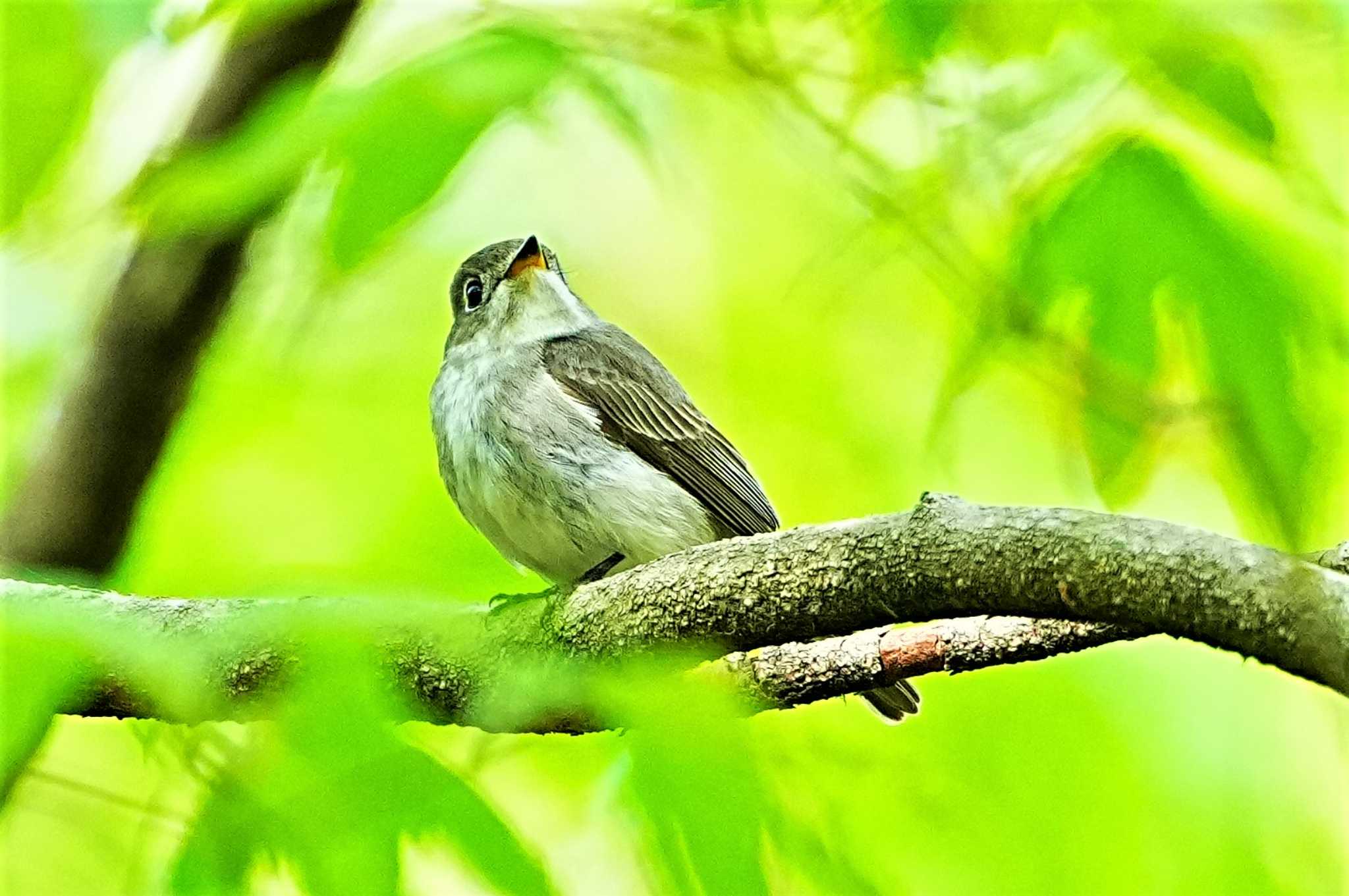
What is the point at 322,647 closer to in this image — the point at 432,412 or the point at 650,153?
the point at 650,153

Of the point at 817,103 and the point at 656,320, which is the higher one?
the point at 656,320

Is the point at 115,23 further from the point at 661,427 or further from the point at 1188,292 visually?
the point at 661,427

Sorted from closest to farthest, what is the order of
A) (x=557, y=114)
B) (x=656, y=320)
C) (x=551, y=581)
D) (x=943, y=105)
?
(x=943, y=105) < (x=557, y=114) < (x=551, y=581) < (x=656, y=320)

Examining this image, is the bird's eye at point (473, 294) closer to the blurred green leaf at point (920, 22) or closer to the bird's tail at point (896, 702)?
the bird's tail at point (896, 702)

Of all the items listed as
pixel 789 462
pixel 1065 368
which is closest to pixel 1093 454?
pixel 1065 368

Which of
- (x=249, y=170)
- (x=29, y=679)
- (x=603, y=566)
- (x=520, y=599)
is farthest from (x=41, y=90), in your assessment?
Answer: (x=603, y=566)

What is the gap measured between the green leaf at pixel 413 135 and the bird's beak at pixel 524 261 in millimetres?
2668

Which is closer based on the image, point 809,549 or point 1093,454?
point 809,549

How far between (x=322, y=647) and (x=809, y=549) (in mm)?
794

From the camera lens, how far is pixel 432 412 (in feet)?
15.6

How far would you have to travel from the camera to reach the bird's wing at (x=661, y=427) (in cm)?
456

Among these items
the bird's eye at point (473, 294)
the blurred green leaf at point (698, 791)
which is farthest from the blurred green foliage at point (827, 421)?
the bird's eye at point (473, 294)

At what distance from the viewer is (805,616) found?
232 centimetres

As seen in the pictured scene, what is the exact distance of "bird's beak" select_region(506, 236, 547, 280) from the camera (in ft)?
16.6
